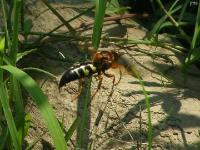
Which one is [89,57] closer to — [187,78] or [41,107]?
[187,78]

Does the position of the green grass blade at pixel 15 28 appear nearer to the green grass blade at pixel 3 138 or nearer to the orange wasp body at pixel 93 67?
the green grass blade at pixel 3 138

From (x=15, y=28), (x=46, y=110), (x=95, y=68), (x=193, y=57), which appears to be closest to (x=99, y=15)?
(x=15, y=28)

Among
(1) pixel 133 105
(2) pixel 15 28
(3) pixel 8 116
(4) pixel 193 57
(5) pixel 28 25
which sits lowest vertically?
(1) pixel 133 105

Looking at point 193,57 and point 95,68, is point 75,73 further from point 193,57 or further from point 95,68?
point 193,57

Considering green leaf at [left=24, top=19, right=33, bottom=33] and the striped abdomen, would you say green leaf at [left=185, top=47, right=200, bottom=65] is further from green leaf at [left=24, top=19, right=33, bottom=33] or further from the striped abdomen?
green leaf at [left=24, top=19, right=33, bottom=33]

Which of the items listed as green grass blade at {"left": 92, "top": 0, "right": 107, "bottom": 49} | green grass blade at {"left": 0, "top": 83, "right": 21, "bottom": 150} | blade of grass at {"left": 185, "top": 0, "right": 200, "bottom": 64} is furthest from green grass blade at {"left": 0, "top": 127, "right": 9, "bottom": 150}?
blade of grass at {"left": 185, "top": 0, "right": 200, "bottom": 64}

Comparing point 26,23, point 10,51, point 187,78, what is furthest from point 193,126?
point 26,23

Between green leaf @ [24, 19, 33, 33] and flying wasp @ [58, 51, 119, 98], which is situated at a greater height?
green leaf @ [24, 19, 33, 33]
